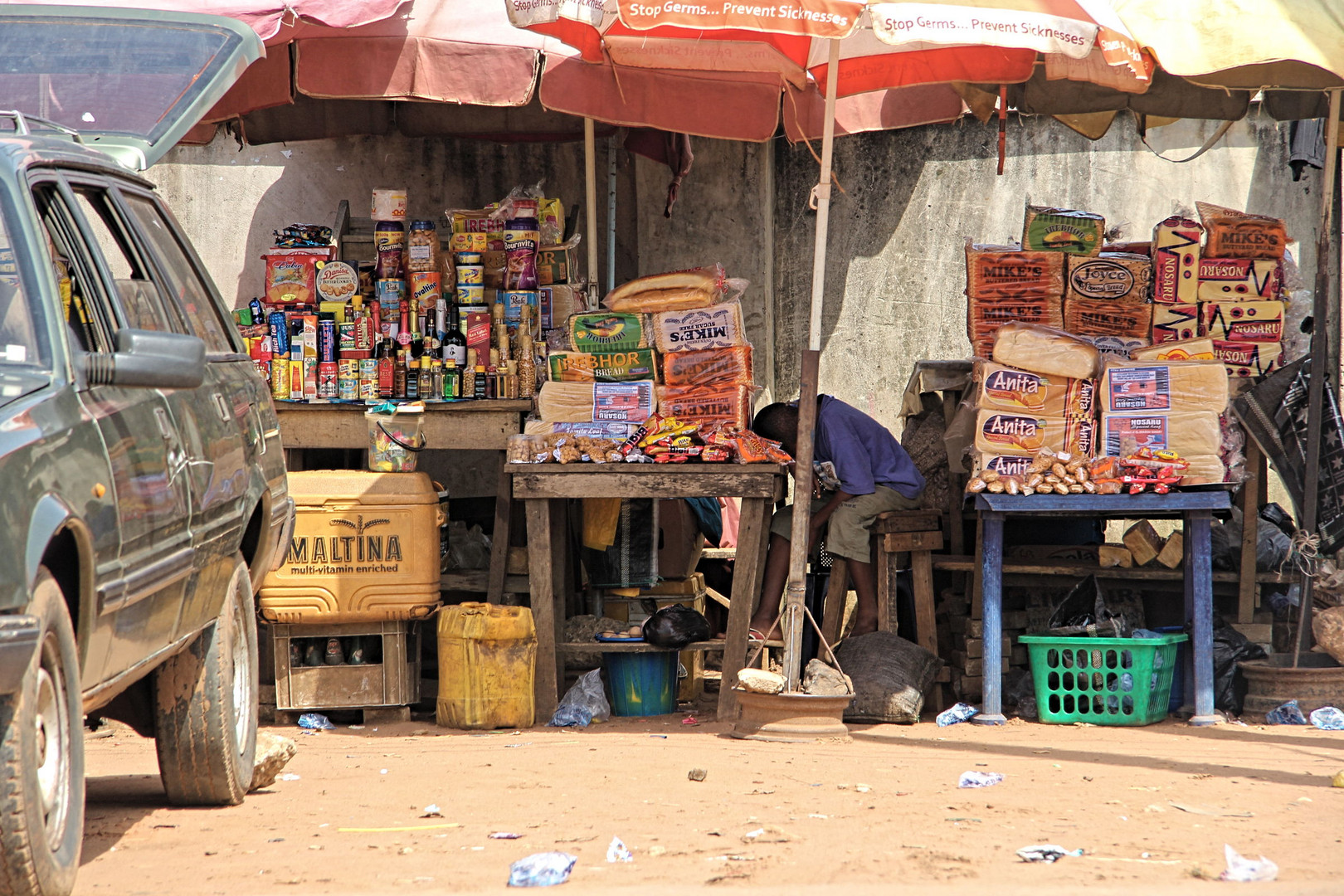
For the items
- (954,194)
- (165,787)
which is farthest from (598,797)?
(954,194)

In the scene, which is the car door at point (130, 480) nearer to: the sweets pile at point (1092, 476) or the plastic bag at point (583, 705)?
the plastic bag at point (583, 705)

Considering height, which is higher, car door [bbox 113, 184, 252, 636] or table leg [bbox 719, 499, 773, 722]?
car door [bbox 113, 184, 252, 636]

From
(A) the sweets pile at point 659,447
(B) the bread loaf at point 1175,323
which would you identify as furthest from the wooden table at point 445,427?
(B) the bread loaf at point 1175,323

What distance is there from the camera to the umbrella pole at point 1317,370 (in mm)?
6895

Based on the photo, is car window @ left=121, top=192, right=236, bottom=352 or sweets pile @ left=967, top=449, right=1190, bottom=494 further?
sweets pile @ left=967, top=449, right=1190, bottom=494

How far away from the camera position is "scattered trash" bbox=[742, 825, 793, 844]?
414cm

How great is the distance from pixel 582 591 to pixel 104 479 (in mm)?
5100

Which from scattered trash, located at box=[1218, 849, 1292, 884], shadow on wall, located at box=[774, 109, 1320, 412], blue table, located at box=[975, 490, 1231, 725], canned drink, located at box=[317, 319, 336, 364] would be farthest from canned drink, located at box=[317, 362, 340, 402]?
scattered trash, located at box=[1218, 849, 1292, 884]

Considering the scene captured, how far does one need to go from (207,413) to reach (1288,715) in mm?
5315

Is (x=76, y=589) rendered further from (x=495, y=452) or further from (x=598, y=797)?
(x=495, y=452)

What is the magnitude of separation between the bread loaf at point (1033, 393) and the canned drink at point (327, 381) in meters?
3.42

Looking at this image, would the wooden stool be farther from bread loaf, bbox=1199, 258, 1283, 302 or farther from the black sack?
bread loaf, bbox=1199, 258, 1283, 302

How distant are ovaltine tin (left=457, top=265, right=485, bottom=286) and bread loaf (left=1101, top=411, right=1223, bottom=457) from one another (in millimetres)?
3424

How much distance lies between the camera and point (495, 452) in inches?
367
